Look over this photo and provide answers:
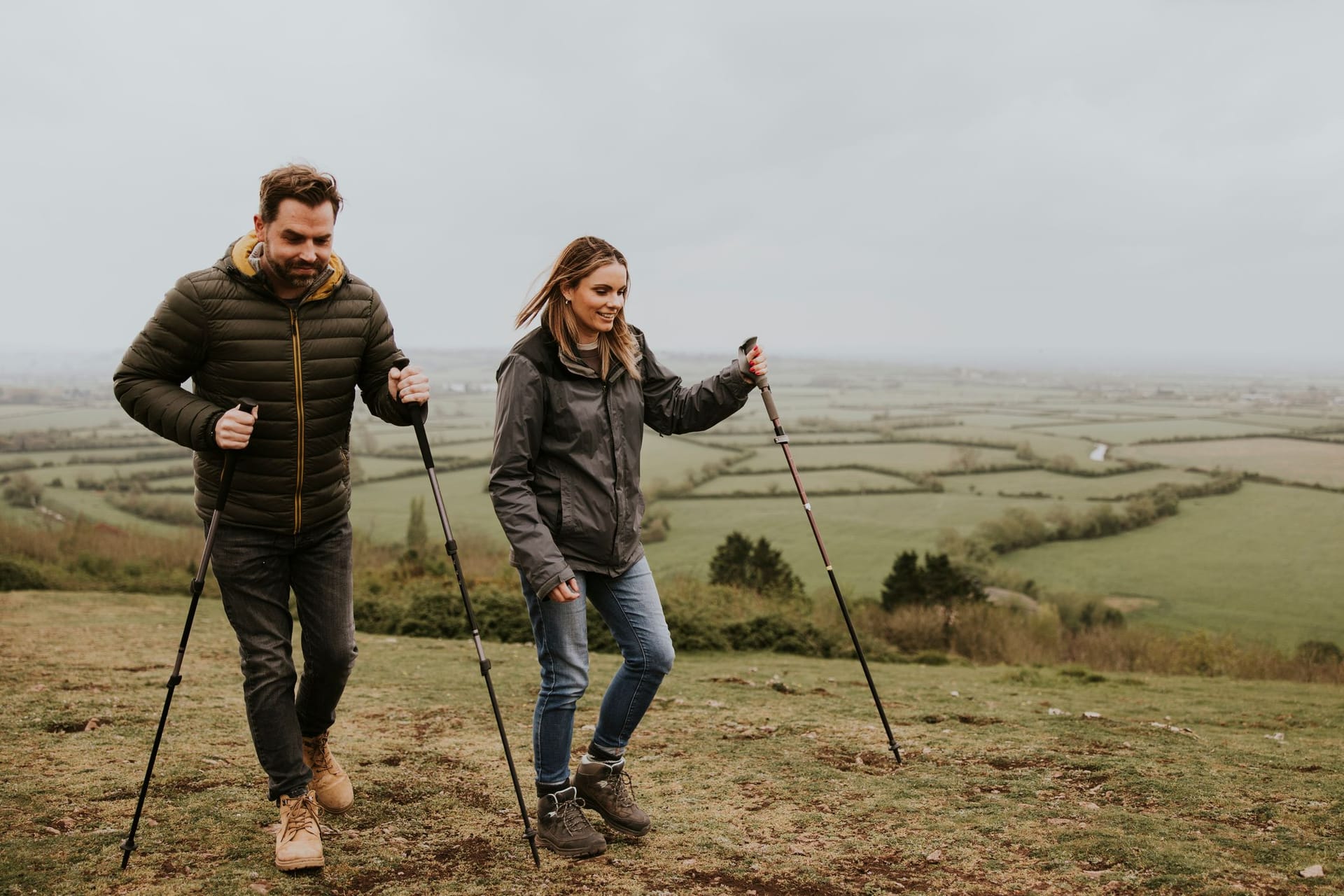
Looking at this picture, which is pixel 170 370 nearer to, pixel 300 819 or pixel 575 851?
pixel 300 819

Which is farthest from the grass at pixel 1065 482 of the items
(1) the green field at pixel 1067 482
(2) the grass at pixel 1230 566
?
(2) the grass at pixel 1230 566

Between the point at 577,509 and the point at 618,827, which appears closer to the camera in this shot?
the point at 577,509

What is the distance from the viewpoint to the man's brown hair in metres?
4.23

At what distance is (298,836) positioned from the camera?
4.43 metres

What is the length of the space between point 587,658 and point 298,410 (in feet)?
5.95

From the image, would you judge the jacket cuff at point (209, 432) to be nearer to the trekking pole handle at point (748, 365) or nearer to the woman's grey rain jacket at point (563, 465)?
the woman's grey rain jacket at point (563, 465)

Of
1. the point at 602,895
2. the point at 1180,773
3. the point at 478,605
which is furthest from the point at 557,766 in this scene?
the point at 478,605

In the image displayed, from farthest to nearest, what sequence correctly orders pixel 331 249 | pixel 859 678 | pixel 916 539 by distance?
pixel 916 539 < pixel 859 678 < pixel 331 249

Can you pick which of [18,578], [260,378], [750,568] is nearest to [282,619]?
[260,378]

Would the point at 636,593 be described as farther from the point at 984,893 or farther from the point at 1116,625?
the point at 1116,625

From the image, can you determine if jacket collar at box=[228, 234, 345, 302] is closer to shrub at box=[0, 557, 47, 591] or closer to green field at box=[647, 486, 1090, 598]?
shrub at box=[0, 557, 47, 591]

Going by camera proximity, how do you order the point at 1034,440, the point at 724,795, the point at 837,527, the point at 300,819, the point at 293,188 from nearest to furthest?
the point at 293,188 → the point at 300,819 → the point at 724,795 → the point at 837,527 → the point at 1034,440

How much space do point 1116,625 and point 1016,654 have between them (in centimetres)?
1233

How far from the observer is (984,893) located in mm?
4227
